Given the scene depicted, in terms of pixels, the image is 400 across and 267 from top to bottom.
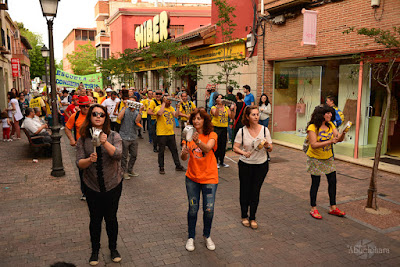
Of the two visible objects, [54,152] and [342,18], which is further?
[342,18]

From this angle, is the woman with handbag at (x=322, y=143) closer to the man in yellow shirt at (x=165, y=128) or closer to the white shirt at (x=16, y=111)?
the man in yellow shirt at (x=165, y=128)

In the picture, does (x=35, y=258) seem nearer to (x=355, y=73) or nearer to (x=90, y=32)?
(x=355, y=73)

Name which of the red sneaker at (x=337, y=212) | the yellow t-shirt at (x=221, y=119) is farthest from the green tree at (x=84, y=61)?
the red sneaker at (x=337, y=212)

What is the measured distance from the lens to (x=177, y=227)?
5.18 m

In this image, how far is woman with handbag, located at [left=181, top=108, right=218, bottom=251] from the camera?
4.28 metres

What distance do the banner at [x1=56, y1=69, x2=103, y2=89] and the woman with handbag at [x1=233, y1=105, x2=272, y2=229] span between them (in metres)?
13.1

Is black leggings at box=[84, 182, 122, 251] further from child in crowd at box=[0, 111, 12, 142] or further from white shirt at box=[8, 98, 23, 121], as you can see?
white shirt at box=[8, 98, 23, 121]

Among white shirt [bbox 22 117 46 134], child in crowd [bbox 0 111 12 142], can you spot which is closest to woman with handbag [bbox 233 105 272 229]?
white shirt [bbox 22 117 46 134]

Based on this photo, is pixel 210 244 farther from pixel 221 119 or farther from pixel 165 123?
pixel 221 119

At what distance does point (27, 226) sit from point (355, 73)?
8.66 m

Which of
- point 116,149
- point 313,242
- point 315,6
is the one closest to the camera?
point 116,149

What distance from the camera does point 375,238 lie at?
189 inches

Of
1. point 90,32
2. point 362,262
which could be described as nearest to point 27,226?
point 362,262

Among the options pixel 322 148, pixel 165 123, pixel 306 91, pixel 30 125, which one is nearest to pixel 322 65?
pixel 306 91
